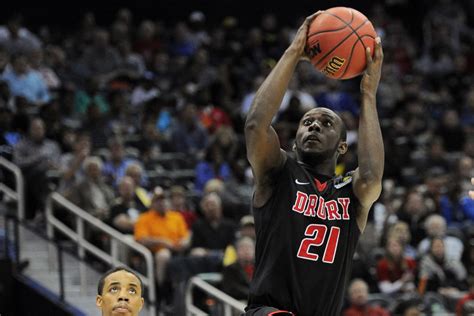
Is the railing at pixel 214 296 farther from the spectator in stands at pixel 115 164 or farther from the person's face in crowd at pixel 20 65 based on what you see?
the person's face in crowd at pixel 20 65

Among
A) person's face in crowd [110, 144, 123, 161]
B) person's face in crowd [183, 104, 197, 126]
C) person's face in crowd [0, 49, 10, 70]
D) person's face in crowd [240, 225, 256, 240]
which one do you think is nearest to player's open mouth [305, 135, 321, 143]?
person's face in crowd [240, 225, 256, 240]

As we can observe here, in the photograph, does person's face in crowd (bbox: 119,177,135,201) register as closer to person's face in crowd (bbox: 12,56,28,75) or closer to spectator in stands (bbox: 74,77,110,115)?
spectator in stands (bbox: 74,77,110,115)

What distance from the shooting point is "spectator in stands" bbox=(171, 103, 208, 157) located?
587 inches

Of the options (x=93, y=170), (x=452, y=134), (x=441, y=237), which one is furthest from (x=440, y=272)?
(x=452, y=134)

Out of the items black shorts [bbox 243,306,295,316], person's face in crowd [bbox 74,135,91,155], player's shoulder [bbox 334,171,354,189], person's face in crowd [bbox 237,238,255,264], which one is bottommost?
person's face in crowd [bbox 237,238,255,264]

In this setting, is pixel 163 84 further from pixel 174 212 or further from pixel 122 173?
pixel 174 212

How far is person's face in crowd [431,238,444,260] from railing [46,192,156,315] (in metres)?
3.55

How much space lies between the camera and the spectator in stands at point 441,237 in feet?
42.3

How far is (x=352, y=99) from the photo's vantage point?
17109 millimetres

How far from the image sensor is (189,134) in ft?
49.3

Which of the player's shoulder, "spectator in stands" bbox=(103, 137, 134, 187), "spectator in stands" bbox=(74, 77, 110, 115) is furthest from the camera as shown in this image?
"spectator in stands" bbox=(74, 77, 110, 115)

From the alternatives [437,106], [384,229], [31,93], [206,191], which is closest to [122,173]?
[206,191]

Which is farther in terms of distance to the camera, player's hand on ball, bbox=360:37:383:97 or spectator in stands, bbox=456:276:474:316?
spectator in stands, bbox=456:276:474:316

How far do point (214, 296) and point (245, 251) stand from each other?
0.59m
